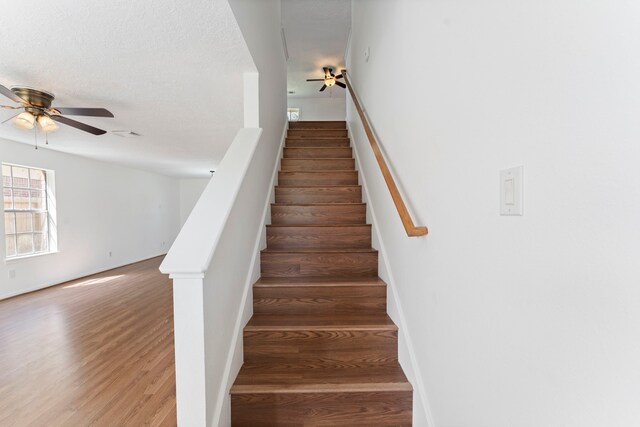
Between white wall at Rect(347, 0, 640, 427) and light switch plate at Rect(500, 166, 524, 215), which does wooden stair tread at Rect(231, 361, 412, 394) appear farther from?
light switch plate at Rect(500, 166, 524, 215)

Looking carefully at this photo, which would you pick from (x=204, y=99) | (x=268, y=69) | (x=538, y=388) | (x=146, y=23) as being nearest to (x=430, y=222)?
(x=538, y=388)

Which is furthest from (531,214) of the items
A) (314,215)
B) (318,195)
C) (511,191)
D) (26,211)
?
(26,211)

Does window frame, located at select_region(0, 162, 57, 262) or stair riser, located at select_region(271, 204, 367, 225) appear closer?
stair riser, located at select_region(271, 204, 367, 225)

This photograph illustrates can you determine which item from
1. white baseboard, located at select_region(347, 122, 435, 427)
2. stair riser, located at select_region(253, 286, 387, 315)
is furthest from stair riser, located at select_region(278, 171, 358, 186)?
stair riser, located at select_region(253, 286, 387, 315)

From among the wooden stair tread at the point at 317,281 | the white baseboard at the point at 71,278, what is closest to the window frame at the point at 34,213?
the white baseboard at the point at 71,278

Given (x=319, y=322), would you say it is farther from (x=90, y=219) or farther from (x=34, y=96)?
(x=90, y=219)

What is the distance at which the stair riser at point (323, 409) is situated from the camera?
53.8 inches

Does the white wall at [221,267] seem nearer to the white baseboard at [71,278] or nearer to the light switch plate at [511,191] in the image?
the light switch plate at [511,191]

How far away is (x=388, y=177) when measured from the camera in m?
1.56

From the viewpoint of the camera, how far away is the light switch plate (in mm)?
715

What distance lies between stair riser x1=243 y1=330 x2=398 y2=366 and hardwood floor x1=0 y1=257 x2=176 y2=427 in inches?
28.2

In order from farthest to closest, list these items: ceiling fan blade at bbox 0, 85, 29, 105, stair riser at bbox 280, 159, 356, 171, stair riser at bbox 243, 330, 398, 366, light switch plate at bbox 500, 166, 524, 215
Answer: stair riser at bbox 280, 159, 356, 171 < ceiling fan blade at bbox 0, 85, 29, 105 < stair riser at bbox 243, 330, 398, 366 < light switch plate at bbox 500, 166, 524, 215

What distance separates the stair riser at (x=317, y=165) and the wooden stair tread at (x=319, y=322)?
1829mm

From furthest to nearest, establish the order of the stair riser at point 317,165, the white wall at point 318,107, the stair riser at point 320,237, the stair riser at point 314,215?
the white wall at point 318,107 → the stair riser at point 317,165 → the stair riser at point 314,215 → the stair riser at point 320,237
